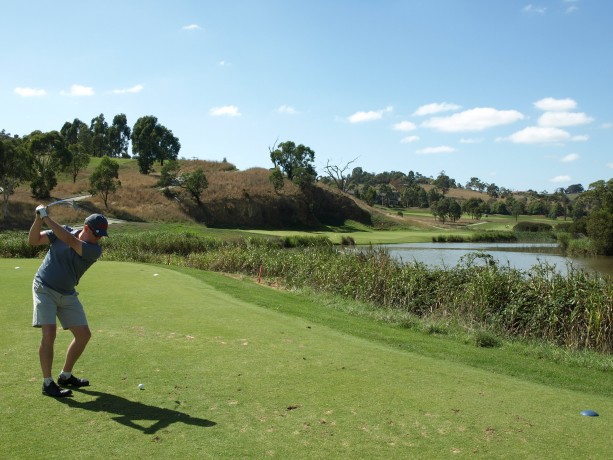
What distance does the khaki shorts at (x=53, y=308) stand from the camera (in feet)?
21.7

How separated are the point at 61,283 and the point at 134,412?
1827 mm

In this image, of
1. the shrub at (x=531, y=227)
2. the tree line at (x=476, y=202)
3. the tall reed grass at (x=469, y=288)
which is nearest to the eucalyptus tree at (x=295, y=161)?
the tree line at (x=476, y=202)

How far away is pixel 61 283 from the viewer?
21.8ft

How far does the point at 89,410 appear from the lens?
19.8ft

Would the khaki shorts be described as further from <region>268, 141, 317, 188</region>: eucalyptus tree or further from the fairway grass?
<region>268, 141, 317, 188</region>: eucalyptus tree

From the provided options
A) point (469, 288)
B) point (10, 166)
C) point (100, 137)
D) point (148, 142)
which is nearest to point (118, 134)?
point (100, 137)

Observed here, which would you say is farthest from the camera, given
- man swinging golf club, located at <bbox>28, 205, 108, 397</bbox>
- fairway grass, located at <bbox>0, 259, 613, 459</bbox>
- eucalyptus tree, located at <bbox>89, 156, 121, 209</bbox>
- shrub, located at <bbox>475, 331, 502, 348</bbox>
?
eucalyptus tree, located at <bbox>89, 156, 121, 209</bbox>

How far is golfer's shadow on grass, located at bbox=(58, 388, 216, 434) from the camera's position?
5746 millimetres

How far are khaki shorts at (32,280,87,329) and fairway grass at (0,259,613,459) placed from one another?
810 mm

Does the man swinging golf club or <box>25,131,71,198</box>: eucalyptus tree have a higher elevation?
<box>25,131,71,198</box>: eucalyptus tree

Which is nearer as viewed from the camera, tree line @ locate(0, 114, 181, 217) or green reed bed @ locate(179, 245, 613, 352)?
green reed bed @ locate(179, 245, 613, 352)

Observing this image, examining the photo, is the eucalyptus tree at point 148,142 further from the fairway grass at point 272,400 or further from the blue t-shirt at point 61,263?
the blue t-shirt at point 61,263

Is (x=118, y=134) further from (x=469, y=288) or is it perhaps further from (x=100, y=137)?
(x=469, y=288)

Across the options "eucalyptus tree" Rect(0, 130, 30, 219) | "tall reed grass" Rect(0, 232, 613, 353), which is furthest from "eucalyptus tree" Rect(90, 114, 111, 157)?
"tall reed grass" Rect(0, 232, 613, 353)
